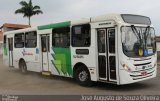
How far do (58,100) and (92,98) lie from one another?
3.69 ft

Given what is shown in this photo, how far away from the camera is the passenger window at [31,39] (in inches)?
653

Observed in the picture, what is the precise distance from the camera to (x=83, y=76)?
1271 centimetres

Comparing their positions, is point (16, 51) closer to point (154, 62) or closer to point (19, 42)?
point (19, 42)

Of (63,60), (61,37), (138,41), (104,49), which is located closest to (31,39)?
(61,37)

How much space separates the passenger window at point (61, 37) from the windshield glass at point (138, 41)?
3296 millimetres

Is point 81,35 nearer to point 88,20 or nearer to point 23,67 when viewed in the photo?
point 88,20

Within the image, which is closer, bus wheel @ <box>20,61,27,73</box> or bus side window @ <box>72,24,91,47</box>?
bus side window @ <box>72,24,91,47</box>

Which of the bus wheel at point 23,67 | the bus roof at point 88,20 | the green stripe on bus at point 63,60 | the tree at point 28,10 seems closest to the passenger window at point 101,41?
the bus roof at point 88,20

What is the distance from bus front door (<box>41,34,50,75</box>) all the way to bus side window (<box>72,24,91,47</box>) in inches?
99.2

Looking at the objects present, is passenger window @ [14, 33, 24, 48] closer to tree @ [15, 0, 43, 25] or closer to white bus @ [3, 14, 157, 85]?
white bus @ [3, 14, 157, 85]

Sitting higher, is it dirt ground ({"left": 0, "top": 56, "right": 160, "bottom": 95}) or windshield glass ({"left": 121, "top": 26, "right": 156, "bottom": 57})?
windshield glass ({"left": 121, "top": 26, "right": 156, "bottom": 57})

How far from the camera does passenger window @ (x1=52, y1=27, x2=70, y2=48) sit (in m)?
13.6

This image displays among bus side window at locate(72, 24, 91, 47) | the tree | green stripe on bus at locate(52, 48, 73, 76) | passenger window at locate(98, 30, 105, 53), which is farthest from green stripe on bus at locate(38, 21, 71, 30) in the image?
the tree

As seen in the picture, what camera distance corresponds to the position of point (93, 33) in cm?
1195
